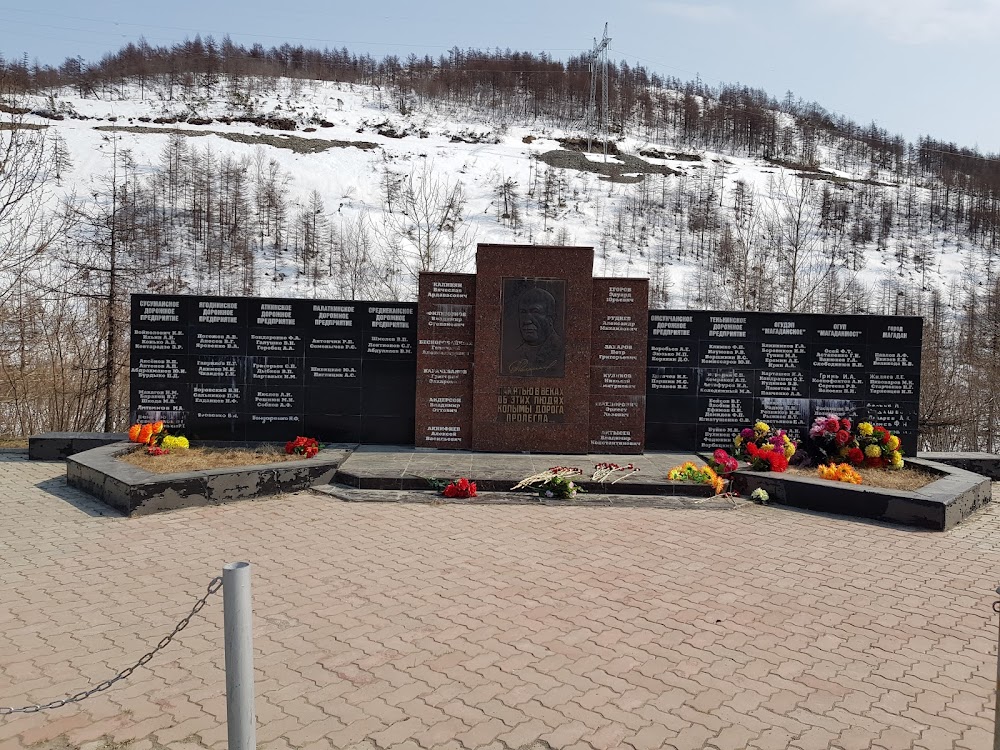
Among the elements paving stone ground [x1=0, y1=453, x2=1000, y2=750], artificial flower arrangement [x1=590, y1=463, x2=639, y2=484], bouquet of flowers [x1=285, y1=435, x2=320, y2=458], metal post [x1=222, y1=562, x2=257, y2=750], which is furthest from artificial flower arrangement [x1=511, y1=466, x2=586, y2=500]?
metal post [x1=222, y1=562, x2=257, y2=750]

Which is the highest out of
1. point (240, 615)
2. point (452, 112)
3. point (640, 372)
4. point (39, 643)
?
point (452, 112)

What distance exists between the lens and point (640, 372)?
9.88 m

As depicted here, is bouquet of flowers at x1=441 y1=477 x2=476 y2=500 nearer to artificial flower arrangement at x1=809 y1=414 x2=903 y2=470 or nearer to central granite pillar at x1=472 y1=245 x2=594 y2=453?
central granite pillar at x1=472 y1=245 x2=594 y2=453

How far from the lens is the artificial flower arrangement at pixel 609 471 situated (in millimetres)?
8148

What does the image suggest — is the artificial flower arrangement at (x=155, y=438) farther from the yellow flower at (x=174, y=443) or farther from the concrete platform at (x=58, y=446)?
the concrete platform at (x=58, y=446)

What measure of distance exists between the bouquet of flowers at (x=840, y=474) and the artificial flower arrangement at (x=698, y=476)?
1.15 m

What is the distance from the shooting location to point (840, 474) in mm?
8109

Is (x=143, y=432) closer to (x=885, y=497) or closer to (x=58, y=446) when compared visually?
(x=58, y=446)

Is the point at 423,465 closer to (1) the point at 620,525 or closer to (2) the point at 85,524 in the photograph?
(1) the point at 620,525

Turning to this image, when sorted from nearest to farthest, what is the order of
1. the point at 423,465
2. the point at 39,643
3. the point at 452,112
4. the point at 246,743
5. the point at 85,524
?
the point at 246,743
the point at 39,643
the point at 85,524
the point at 423,465
the point at 452,112

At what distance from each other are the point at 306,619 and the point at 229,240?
1692 inches

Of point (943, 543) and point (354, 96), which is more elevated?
point (354, 96)

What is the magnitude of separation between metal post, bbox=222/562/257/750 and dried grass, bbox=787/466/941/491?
7.08 meters

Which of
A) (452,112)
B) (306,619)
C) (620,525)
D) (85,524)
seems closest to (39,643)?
(306,619)
